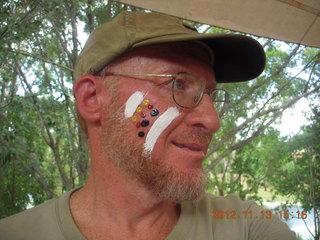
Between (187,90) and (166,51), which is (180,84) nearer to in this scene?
(187,90)

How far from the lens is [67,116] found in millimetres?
4195

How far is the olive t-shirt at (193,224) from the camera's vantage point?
1.18 m

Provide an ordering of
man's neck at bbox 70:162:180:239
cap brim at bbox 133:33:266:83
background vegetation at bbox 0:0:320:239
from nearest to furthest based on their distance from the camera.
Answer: cap brim at bbox 133:33:266:83
man's neck at bbox 70:162:180:239
background vegetation at bbox 0:0:320:239

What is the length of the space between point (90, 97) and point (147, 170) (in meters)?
0.42

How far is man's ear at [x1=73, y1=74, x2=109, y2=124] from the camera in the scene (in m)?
1.25

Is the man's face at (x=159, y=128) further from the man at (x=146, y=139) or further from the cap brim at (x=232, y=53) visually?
the cap brim at (x=232, y=53)

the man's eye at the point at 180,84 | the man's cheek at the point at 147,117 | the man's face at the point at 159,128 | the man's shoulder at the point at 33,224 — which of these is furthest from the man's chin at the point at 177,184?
the man's shoulder at the point at 33,224

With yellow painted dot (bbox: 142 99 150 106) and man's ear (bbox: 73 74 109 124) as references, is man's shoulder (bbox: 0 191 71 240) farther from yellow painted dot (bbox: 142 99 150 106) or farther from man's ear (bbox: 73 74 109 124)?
yellow painted dot (bbox: 142 99 150 106)

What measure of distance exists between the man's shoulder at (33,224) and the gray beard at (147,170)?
0.35 m

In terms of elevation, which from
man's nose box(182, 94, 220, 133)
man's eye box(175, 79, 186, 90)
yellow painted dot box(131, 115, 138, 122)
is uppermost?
man's eye box(175, 79, 186, 90)

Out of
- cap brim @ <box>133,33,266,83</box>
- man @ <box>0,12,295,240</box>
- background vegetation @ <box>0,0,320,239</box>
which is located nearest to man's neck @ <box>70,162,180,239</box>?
man @ <box>0,12,295,240</box>

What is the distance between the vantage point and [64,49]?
14.8 ft

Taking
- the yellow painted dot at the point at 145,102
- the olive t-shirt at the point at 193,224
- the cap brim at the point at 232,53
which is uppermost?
the cap brim at the point at 232,53

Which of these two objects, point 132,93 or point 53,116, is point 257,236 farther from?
point 53,116
